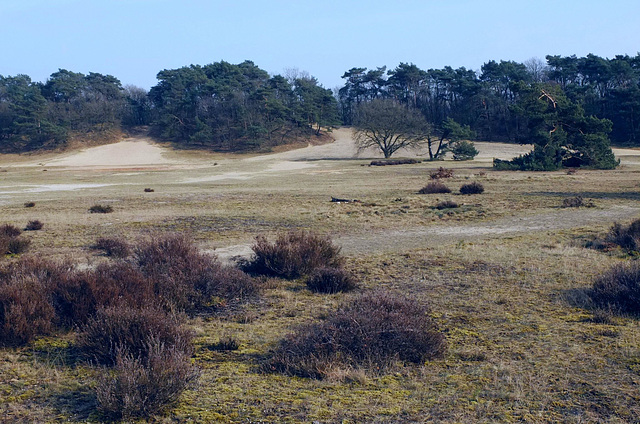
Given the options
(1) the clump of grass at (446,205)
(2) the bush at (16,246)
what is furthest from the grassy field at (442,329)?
(1) the clump of grass at (446,205)

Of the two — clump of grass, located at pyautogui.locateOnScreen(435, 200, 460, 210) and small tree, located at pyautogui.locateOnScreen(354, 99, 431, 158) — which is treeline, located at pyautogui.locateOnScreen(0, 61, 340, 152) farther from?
clump of grass, located at pyautogui.locateOnScreen(435, 200, 460, 210)

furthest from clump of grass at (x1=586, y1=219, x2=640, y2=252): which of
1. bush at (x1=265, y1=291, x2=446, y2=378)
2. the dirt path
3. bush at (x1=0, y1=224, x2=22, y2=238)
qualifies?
bush at (x1=0, y1=224, x2=22, y2=238)

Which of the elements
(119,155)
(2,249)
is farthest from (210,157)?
(2,249)

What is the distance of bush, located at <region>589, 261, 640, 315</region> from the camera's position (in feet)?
22.4

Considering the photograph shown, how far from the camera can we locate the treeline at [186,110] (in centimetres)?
8631

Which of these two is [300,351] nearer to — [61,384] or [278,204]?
[61,384]

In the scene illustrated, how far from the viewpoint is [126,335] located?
17.7 ft

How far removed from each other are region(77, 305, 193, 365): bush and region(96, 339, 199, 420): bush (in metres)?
0.59

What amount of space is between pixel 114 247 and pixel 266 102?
254 feet

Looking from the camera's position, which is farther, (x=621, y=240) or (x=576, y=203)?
(x=576, y=203)

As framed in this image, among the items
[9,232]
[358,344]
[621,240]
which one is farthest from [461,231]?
[9,232]

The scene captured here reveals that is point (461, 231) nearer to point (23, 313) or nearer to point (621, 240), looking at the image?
point (621, 240)

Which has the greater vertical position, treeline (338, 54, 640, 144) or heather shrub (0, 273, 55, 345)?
treeline (338, 54, 640, 144)

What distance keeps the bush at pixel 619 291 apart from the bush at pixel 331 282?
326 centimetres
